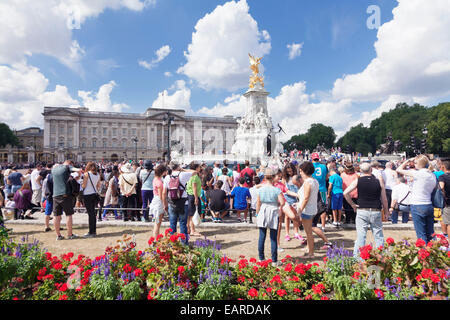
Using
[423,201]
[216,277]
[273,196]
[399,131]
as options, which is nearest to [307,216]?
[273,196]

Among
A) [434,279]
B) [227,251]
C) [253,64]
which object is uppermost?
[253,64]

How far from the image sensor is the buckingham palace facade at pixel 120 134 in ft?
288

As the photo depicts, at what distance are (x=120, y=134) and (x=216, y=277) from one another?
10182cm

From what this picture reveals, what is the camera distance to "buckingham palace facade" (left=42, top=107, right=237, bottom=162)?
87688mm

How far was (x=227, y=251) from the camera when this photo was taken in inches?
236

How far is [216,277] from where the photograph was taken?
3504 millimetres

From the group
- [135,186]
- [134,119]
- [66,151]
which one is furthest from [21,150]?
[135,186]

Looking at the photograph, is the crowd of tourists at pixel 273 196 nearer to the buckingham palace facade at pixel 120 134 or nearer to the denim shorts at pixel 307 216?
the denim shorts at pixel 307 216

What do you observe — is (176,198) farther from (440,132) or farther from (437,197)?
(440,132)

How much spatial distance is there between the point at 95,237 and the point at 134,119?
96874mm

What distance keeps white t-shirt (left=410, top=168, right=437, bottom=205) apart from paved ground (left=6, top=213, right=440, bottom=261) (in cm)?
152

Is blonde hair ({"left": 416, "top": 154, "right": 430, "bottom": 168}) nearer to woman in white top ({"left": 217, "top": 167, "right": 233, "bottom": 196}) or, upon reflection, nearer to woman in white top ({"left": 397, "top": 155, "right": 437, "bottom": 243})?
woman in white top ({"left": 397, "top": 155, "right": 437, "bottom": 243})
